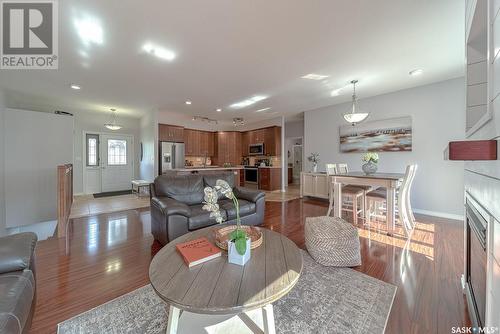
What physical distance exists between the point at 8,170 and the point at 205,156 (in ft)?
16.7

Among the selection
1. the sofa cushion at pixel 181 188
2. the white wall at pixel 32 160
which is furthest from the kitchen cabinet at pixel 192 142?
the sofa cushion at pixel 181 188

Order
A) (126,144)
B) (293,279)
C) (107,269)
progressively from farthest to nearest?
(126,144) → (107,269) → (293,279)

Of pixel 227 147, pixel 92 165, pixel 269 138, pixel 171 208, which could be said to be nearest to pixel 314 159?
pixel 269 138

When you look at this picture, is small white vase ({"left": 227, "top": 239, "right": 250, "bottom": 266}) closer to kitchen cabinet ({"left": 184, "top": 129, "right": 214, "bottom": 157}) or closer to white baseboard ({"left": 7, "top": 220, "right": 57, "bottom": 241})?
white baseboard ({"left": 7, "top": 220, "right": 57, "bottom": 241})

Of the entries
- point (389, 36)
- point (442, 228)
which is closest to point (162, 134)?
point (389, 36)

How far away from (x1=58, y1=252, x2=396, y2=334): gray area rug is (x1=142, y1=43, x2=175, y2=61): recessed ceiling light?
2.84 metres

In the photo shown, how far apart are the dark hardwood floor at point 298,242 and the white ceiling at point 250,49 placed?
2.64m

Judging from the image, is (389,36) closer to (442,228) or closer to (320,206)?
(442,228)

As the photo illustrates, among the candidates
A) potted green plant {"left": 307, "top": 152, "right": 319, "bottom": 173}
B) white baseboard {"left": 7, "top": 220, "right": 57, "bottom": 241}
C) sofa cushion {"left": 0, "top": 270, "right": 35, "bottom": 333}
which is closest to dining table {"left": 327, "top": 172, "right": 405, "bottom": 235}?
potted green plant {"left": 307, "top": 152, "right": 319, "bottom": 173}

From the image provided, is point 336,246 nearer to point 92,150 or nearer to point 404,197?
point 404,197

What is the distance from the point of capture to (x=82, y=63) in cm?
312

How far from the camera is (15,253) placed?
1.27m

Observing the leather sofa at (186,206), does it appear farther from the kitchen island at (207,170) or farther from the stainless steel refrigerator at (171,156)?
the stainless steel refrigerator at (171,156)

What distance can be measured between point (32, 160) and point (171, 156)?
308 centimetres
